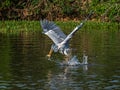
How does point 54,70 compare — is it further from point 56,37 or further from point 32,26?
point 32,26

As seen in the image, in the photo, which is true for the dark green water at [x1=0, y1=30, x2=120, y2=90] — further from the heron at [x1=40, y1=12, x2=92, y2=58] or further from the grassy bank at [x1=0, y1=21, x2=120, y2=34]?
the grassy bank at [x1=0, y1=21, x2=120, y2=34]

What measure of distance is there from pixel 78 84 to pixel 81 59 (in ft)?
18.4

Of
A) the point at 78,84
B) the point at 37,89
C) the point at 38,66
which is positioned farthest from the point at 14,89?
the point at 38,66

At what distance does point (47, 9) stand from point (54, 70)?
28.6 meters

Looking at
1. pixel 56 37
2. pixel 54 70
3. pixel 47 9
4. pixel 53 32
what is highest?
pixel 47 9

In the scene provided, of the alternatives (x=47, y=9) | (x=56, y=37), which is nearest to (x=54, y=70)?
(x=56, y=37)

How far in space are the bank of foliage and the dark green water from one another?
20505 millimetres

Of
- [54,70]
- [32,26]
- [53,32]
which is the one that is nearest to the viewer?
[54,70]

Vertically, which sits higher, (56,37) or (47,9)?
(47,9)

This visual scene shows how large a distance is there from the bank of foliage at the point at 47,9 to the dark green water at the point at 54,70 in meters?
20.5

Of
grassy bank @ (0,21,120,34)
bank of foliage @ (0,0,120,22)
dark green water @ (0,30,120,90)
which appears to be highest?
bank of foliage @ (0,0,120,22)

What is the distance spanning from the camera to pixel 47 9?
4469 cm

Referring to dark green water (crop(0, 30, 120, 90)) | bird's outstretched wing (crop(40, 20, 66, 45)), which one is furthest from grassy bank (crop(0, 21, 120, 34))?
bird's outstretched wing (crop(40, 20, 66, 45))

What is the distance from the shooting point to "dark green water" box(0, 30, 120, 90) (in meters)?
13.7
